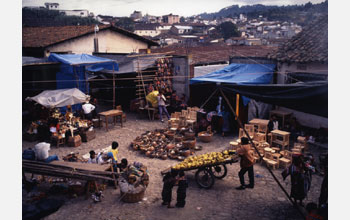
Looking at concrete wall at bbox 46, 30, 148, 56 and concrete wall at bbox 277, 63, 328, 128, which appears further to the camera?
concrete wall at bbox 46, 30, 148, 56

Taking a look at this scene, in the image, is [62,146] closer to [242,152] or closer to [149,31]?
[242,152]

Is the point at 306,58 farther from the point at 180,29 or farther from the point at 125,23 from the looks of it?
the point at 180,29

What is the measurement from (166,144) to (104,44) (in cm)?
1230

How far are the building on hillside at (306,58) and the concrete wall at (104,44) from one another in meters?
12.4

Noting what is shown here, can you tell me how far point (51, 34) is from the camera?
1952 centimetres

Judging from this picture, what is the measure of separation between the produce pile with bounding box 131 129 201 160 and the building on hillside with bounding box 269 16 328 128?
445cm

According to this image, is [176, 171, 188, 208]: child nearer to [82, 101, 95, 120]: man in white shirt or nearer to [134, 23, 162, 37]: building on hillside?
[82, 101, 95, 120]: man in white shirt

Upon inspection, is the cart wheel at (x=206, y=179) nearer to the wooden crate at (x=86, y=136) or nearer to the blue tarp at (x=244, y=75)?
the blue tarp at (x=244, y=75)

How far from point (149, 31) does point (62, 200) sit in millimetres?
53579

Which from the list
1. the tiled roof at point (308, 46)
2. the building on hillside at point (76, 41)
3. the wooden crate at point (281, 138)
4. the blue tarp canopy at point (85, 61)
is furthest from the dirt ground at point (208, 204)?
the building on hillside at point (76, 41)

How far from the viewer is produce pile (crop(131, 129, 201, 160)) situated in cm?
962

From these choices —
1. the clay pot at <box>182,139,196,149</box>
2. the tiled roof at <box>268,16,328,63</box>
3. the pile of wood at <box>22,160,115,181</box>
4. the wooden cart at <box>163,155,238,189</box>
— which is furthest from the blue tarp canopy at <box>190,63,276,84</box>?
the pile of wood at <box>22,160,115,181</box>

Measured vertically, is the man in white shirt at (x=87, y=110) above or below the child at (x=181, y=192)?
above

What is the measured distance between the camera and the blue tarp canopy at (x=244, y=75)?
37.8 ft
